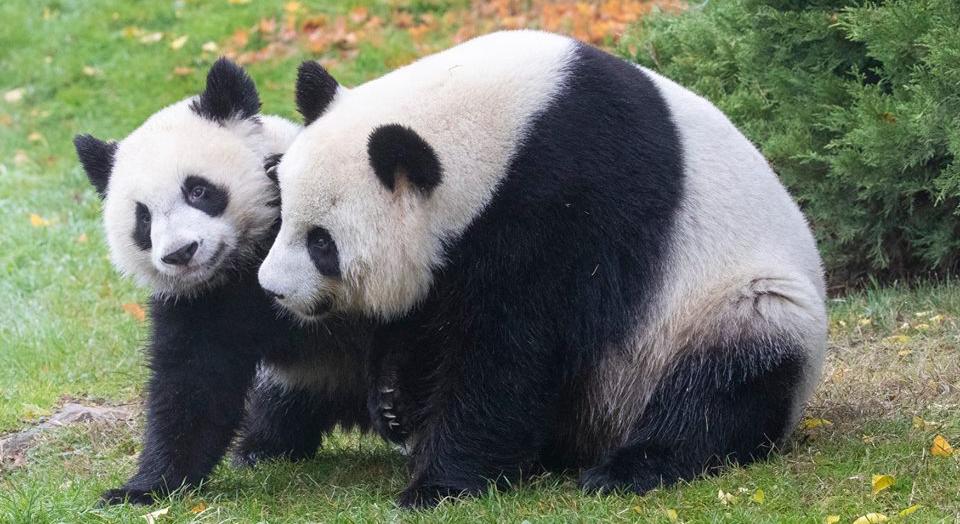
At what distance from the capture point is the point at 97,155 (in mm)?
5559

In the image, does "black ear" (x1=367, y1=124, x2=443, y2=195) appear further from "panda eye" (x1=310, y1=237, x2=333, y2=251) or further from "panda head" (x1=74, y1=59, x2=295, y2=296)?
"panda head" (x1=74, y1=59, x2=295, y2=296)

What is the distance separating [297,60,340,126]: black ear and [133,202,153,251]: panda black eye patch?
0.82 metres

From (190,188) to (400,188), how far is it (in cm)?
108

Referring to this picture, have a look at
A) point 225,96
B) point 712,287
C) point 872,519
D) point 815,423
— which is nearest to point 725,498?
point 872,519

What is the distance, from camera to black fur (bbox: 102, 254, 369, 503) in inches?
205

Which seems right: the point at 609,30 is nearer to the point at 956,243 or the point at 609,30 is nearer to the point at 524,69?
the point at 956,243

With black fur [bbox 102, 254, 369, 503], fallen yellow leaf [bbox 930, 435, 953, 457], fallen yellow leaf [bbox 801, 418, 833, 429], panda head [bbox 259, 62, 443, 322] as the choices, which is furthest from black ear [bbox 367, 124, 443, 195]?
fallen yellow leaf [bbox 930, 435, 953, 457]

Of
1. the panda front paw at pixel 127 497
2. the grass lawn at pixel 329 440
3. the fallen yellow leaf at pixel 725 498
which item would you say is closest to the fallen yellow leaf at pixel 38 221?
the grass lawn at pixel 329 440

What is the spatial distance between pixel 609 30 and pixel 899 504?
8281 mm

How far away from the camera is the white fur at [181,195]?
518cm

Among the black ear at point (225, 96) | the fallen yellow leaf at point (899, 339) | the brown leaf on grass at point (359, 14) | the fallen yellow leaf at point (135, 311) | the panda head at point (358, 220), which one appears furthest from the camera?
the brown leaf on grass at point (359, 14)

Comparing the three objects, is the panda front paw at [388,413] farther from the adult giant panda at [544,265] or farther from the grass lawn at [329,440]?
the grass lawn at [329,440]

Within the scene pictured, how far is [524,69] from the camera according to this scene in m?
4.98

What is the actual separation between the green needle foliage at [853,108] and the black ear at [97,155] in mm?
3937
